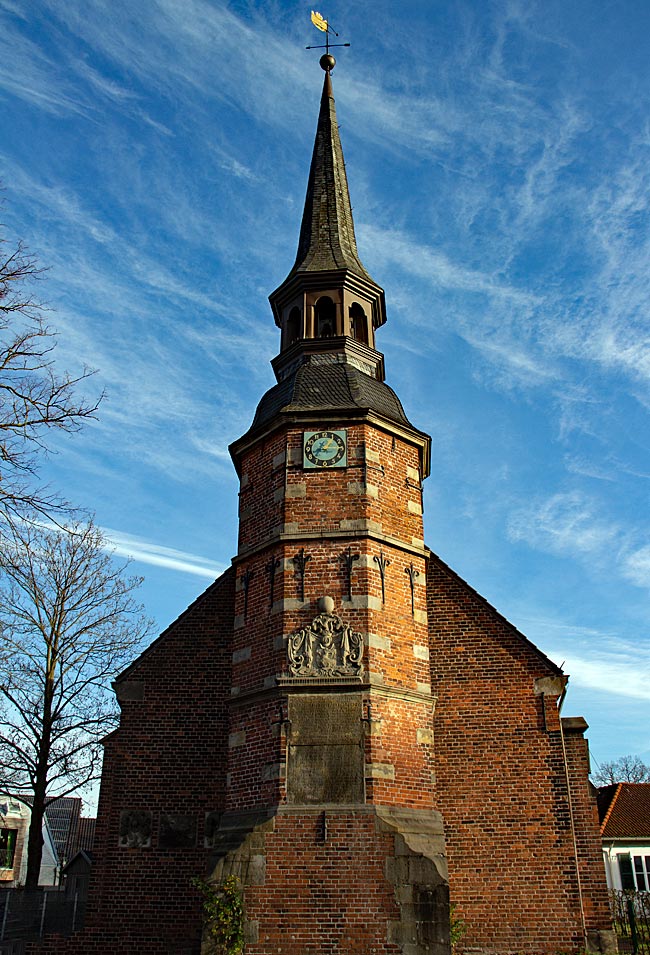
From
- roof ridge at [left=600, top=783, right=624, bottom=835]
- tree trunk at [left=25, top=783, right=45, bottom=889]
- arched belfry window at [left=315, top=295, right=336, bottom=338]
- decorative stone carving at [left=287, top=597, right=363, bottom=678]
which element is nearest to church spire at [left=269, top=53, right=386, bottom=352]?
arched belfry window at [left=315, top=295, right=336, bottom=338]

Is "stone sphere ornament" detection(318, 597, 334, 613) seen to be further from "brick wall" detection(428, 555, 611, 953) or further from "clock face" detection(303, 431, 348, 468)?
"brick wall" detection(428, 555, 611, 953)

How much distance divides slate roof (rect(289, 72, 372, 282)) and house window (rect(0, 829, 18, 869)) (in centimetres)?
3152

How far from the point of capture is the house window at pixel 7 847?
37312mm

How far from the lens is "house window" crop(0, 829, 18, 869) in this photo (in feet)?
122

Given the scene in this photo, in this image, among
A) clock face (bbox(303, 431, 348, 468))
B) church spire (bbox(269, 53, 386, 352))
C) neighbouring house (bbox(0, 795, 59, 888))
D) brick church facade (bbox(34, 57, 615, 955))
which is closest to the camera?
brick church facade (bbox(34, 57, 615, 955))

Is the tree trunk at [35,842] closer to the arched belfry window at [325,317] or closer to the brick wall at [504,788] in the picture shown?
the brick wall at [504,788]

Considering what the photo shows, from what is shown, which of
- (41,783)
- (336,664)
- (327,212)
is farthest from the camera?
(41,783)

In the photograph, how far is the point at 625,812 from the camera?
112 feet

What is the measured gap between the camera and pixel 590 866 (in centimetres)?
1332

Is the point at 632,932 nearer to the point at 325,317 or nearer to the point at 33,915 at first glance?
the point at 33,915

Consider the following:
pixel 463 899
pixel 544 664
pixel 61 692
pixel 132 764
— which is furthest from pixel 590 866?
pixel 61 692

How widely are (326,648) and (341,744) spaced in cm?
145

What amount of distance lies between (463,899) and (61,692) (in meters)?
12.4

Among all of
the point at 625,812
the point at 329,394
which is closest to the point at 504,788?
the point at 329,394
